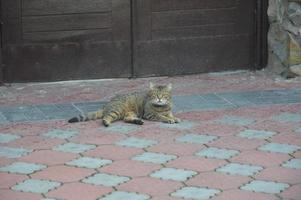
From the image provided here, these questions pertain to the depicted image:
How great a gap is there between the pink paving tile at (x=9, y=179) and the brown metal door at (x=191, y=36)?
3139 millimetres

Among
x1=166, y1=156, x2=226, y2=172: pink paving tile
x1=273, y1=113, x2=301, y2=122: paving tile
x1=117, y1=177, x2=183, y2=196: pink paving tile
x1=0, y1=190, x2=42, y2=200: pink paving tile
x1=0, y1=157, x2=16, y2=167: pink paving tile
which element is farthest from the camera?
x1=273, y1=113, x2=301, y2=122: paving tile

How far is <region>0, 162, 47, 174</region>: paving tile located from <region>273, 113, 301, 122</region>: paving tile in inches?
88.4

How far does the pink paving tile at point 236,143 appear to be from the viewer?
614 centimetres

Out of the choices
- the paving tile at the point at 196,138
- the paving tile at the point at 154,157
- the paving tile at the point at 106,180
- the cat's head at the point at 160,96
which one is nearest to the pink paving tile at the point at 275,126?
the paving tile at the point at 196,138

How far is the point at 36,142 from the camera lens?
6.27 metres

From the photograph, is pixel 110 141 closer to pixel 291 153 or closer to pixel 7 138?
pixel 7 138

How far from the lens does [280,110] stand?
7.22 m

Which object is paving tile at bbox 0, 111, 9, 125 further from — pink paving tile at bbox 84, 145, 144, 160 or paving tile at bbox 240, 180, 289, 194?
paving tile at bbox 240, 180, 289, 194

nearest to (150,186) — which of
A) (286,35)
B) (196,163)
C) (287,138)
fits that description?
(196,163)

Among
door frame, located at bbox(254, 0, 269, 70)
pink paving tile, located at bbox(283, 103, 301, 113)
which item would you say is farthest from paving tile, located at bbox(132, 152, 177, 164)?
door frame, located at bbox(254, 0, 269, 70)

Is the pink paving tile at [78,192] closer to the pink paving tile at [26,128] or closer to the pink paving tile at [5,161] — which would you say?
the pink paving tile at [5,161]

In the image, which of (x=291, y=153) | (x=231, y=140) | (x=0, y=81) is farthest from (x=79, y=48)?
(x=291, y=153)

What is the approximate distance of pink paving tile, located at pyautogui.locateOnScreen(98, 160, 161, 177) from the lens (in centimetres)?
554

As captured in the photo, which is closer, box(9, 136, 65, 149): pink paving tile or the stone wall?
box(9, 136, 65, 149): pink paving tile
